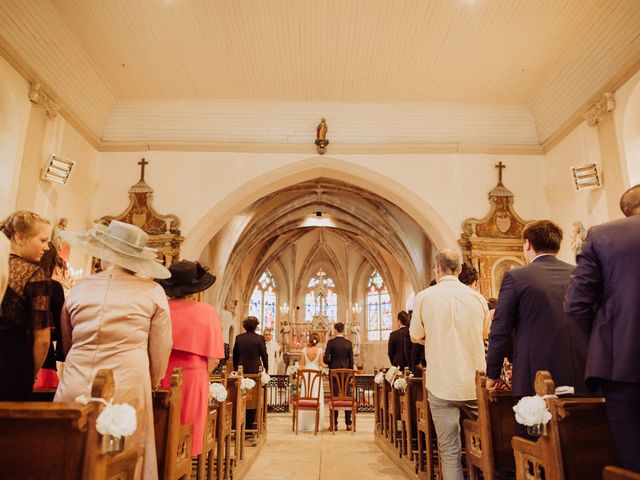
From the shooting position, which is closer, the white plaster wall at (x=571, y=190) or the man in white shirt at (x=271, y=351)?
the white plaster wall at (x=571, y=190)

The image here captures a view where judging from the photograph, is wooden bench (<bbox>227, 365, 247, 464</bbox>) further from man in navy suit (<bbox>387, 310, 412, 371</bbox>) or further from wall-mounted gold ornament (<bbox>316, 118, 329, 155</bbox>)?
wall-mounted gold ornament (<bbox>316, 118, 329, 155</bbox>)

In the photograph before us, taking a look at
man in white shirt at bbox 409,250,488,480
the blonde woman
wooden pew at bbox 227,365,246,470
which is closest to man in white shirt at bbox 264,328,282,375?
wooden pew at bbox 227,365,246,470

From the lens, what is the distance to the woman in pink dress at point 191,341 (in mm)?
3109

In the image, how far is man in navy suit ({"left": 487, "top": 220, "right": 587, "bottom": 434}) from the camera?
94.9 inches

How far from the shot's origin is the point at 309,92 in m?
8.05

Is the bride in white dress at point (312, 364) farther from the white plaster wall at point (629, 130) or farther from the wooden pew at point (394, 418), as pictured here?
the white plaster wall at point (629, 130)

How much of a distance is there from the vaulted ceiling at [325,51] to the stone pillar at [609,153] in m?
0.24

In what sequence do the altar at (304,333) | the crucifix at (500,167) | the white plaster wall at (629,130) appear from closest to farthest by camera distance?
the white plaster wall at (629,130)
the crucifix at (500,167)
the altar at (304,333)

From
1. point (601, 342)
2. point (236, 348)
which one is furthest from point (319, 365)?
point (601, 342)

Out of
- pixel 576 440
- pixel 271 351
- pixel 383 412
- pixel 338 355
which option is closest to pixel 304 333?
pixel 271 351

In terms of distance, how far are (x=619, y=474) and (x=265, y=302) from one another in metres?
19.6

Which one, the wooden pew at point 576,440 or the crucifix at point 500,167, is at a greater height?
the crucifix at point 500,167

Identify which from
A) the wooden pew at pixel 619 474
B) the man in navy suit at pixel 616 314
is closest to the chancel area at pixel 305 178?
the man in navy suit at pixel 616 314

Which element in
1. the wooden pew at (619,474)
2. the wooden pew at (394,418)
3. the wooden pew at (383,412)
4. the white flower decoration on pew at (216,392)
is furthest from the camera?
the wooden pew at (383,412)
